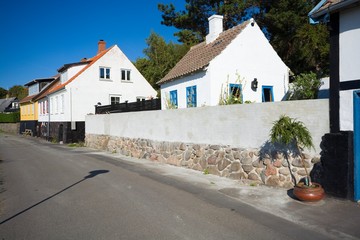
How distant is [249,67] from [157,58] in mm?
28308

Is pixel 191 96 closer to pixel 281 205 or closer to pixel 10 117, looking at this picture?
pixel 281 205

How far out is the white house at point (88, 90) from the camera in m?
26.0

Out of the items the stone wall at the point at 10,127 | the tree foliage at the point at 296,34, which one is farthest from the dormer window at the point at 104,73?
the stone wall at the point at 10,127

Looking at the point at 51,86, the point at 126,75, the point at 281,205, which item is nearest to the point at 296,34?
the point at 126,75

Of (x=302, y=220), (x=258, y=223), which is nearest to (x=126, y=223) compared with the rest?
(x=258, y=223)

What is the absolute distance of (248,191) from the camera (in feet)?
26.3

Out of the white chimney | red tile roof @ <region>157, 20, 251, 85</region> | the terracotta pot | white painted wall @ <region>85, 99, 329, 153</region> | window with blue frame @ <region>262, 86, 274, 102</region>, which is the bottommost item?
the terracotta pot

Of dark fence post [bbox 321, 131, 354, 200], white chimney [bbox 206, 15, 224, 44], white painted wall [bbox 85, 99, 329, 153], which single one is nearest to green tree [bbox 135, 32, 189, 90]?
white chimney [bbox 206, 15, 224, 44]

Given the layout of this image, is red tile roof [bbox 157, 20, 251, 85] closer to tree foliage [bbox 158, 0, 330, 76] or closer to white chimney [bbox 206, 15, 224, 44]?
white chimney [bbox 206, 15, 224, 44]

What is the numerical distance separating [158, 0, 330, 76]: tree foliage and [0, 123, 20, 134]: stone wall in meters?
31.9

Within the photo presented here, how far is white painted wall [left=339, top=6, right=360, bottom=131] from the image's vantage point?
22.6 feet

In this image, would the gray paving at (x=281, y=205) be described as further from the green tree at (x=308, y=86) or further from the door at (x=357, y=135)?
the green tree at (x=308, y=86)

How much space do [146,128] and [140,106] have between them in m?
3.70

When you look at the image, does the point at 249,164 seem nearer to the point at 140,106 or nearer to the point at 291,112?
the point at 291,112
